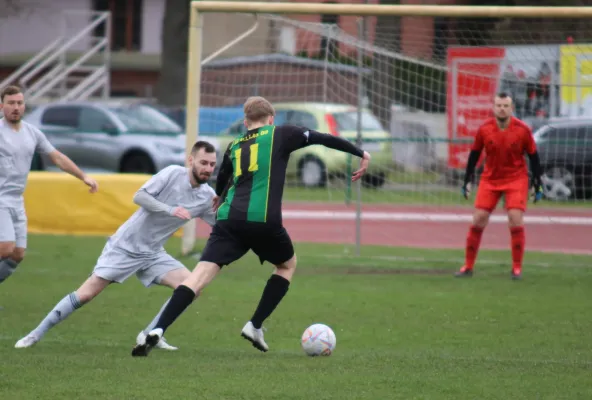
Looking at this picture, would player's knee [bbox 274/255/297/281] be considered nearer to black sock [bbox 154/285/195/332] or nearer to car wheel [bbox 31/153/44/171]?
black sock [bbox 154/285/195/332]

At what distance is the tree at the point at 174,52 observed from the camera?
29.2 m

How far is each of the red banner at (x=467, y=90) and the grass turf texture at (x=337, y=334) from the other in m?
2.95

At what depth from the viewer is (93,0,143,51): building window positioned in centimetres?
4481

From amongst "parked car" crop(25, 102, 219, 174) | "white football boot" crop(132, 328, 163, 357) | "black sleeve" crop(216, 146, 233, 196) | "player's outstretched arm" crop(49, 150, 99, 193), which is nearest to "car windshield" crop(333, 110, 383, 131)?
"parked car" crop(25, 102, 219, 174)

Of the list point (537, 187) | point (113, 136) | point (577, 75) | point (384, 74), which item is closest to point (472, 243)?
point (537, 187)

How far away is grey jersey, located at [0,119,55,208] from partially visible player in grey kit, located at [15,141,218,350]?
1.62 meters

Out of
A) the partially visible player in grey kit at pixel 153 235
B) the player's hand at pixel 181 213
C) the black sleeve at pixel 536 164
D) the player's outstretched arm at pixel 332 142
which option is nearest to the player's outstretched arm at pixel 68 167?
the partially visible player in grey kit at pixel 153 235

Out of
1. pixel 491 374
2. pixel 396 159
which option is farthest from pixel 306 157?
pixel 491 374

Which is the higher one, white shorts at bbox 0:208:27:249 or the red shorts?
the red shorts

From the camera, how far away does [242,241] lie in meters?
7.14

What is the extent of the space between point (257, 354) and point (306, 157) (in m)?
10.8

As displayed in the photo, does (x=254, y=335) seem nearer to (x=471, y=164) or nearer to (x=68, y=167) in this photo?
(x=68, y=167)

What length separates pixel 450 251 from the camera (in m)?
14.8

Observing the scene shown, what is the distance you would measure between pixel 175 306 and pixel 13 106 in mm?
2713
